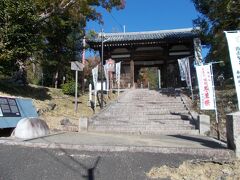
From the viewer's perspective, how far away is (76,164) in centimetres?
652

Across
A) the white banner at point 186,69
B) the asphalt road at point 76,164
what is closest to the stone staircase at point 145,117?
the white banner at point 186,69

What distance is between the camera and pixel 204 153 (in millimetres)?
7141

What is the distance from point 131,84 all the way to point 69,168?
20.3m

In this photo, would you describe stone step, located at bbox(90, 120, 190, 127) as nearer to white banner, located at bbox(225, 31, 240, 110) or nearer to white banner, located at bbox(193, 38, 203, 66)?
white banner, located at bbox(225, 31, 240, 110)

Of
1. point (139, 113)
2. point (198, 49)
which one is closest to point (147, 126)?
point (139, 113)

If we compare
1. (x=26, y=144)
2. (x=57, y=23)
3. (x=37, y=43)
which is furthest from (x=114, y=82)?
(x=26, y=144)

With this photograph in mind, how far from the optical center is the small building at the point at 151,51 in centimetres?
2519

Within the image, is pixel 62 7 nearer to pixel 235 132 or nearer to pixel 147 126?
pixel 147 126

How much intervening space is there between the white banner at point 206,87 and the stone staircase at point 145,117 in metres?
1.52

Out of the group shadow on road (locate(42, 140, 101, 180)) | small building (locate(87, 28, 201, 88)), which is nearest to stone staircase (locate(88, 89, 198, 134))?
shadow on road (locate(42, 140, 101, 180))

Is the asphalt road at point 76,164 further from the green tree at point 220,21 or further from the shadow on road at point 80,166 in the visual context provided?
the green tree at point 220,21

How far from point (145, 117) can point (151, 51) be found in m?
12.7

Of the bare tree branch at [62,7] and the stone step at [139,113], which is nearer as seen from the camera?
the stone step at [139,113]

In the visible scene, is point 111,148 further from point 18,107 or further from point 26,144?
point 18,107
